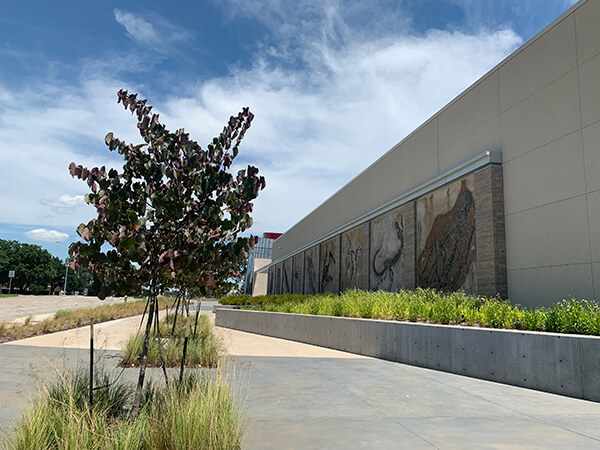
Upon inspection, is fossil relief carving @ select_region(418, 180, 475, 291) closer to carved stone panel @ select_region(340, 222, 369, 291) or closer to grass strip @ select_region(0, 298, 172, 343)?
carved stone panel @ select_region(340, 222, 369, 291)

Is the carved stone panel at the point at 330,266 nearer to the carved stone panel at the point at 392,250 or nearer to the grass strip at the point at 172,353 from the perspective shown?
the carved stone panel at the point at 392,250

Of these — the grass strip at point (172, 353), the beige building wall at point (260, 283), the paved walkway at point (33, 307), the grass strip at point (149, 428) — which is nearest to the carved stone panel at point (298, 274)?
the paved walkway at point (33, 307)

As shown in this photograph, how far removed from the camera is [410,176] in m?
17.9

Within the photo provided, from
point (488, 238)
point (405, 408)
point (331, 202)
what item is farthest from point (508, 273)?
point (331, 202)

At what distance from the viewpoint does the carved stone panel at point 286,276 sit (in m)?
40.3

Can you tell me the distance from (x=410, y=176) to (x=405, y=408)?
12.9m

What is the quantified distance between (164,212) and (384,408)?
390 cm

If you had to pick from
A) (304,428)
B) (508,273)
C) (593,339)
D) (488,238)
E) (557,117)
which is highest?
(557,117)

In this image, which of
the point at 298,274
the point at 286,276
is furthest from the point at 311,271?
the point at 286,276

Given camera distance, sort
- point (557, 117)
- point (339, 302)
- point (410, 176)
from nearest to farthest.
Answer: point (557, 117), point (339, 302), point (410, 176)

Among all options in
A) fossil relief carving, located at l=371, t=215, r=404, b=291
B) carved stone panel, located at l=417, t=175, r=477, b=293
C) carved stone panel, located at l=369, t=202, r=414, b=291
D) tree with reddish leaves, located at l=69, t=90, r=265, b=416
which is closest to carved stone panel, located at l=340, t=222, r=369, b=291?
carved stone panel, located at l=369, t=202, r=414, b=291

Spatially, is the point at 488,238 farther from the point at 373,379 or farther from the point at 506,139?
the point at 373,379

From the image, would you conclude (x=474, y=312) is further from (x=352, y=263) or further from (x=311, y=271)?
(x=311, y=271)

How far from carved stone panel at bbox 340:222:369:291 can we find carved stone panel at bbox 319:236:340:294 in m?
0.91
